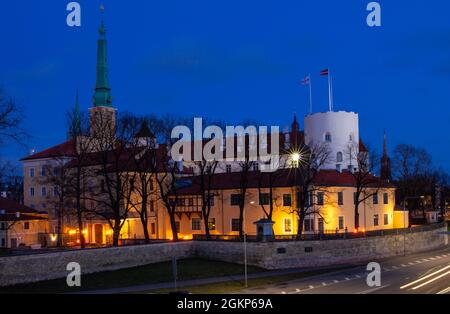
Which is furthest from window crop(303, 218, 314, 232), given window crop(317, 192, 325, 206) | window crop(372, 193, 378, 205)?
window crop(372, 193, 378, 205)

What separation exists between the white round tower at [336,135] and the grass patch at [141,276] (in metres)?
33.3

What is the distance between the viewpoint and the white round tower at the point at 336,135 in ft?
271

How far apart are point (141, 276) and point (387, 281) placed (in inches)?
766

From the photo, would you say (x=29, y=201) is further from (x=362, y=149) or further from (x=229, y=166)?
(x=362, y=149)

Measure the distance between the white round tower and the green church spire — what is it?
3434 cm

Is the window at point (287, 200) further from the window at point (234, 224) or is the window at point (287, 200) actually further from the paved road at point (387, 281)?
the paved road at point (387, 281)

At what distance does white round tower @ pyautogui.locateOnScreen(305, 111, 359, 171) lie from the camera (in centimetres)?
8250

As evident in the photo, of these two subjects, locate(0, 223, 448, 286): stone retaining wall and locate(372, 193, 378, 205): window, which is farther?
locate(372, 193, 378, 205): window

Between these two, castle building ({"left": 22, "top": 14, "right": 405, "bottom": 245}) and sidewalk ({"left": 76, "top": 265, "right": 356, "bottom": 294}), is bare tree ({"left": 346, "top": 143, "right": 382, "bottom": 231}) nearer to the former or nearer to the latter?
castle building ({"left": 22, "top": 14, "right": 405, "bottom": 245})

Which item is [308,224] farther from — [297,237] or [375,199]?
[375,199]

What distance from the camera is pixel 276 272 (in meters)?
52.0

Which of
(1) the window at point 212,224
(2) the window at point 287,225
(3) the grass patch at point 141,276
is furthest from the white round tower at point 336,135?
(3) the grass patch at point 141,276

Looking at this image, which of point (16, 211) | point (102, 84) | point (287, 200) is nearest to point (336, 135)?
point (287, 200)

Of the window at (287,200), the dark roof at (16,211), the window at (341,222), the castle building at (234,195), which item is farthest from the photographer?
the dark roof at (16,211)
